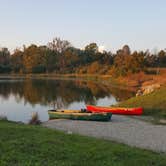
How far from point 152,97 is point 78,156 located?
23646 millimetres

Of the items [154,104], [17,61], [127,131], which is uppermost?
[17,61]

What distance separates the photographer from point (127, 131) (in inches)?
707

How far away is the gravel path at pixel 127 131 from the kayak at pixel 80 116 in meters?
0.71

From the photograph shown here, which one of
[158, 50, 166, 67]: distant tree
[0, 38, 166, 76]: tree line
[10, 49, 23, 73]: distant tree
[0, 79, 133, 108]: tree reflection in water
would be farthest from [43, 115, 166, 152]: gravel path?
[10, 49, 23, 73]: distant tree

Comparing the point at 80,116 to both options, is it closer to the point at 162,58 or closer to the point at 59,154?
the point at 59,154

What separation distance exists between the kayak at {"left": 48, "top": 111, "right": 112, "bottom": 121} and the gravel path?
28.0 inches

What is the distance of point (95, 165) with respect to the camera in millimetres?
7785

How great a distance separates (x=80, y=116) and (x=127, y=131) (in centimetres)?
582

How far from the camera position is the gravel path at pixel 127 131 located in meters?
14.5

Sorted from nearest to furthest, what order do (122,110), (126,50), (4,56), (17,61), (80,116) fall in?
1. (80,116)
2. (122,110)
3. (17,61)
4. (126,50)
5. (4,56)

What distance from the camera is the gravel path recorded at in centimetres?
1446

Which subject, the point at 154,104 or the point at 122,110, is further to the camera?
the point at 154,104

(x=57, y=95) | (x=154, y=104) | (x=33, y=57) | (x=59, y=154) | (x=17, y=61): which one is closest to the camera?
(x=59, y=154)

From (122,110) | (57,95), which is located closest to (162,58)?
(57,95)
